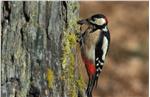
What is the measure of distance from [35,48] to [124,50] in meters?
5.61

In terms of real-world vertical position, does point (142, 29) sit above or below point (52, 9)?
below

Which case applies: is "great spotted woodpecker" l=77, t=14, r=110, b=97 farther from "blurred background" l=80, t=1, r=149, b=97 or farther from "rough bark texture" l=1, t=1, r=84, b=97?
"blurred background" l=80, t=1, r=149, b=97

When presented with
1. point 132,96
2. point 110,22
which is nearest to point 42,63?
point 132,96

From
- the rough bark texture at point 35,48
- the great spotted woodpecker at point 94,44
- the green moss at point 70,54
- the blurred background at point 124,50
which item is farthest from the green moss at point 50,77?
the blurred background at point 124,50

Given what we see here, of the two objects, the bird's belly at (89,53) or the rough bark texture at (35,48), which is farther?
the bird's belly at (89,53)

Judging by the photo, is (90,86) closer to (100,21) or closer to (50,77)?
(100,21)

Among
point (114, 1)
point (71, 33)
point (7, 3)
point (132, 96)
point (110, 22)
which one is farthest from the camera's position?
point (114, 1)

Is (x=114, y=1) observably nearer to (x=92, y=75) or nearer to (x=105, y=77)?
(x=105, y=77)

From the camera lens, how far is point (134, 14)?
10062mm

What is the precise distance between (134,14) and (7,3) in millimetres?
6435

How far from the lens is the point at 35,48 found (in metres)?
3.89

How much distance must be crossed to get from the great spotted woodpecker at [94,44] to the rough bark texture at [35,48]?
0.96ft

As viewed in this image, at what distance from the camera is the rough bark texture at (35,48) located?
3797 millimetres

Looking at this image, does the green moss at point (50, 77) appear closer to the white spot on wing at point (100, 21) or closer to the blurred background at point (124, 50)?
the white spot on wing at point (100, 21)
